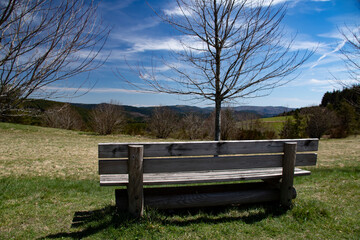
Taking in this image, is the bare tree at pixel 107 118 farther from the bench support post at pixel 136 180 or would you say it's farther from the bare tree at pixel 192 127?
the bench support post at pixel 136 180

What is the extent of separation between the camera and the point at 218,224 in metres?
3.51

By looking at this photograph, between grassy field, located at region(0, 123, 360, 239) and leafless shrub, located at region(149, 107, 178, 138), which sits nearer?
grassy field, located at region(0, 123, 360, 239)

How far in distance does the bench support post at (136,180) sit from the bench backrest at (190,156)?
84 mm

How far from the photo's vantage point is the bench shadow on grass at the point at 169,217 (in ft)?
10.8

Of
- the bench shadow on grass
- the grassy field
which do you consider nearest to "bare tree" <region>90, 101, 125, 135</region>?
the grassy field

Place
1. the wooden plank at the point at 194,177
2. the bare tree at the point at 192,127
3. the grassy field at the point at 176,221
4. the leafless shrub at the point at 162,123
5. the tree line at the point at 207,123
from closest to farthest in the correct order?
1. the grassy field at the point at 176,221
2. the wooden plank at the point at 194,177
3. the tree line at the point at 207,123
4. the bare tree at the point at 192,127
5. the leafless shrub at the point at 162,123

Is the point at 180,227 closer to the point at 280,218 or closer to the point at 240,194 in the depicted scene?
the point at 240,194

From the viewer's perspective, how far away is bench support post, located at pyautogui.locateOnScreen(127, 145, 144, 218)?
3.29 m

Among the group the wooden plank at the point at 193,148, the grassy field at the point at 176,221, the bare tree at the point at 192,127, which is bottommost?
the bare tree at the point at 192,127

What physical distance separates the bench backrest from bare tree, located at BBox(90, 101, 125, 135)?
3144 centimetres

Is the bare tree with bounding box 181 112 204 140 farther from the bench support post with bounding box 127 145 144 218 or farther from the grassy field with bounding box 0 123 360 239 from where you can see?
the bench support post with bounding box 127 145 144 218

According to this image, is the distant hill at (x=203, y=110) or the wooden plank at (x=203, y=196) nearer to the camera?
the wooden plank at (x=203, y=196)

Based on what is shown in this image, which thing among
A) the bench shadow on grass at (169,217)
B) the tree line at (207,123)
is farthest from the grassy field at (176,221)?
the tree line at (207,123)

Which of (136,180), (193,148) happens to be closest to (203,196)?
(193,148)
